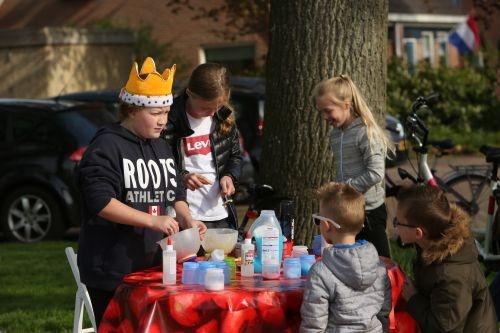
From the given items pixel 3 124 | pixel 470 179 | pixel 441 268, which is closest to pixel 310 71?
pixel 441 268

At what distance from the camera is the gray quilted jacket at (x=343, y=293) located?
16.2 feet

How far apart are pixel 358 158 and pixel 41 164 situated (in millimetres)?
6595

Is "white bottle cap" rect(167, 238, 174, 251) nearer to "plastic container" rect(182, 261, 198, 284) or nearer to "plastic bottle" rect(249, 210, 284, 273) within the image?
"plastic container" rect(182, 261, 198, 284)

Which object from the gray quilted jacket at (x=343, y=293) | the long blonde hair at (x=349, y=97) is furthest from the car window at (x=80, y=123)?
the gray quilted jacket at (x=343, y=293)

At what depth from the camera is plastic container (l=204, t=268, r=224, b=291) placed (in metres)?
4.99

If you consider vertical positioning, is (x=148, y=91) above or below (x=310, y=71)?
below

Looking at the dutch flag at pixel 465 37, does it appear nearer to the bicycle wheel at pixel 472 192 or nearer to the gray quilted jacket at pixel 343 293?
the bicycle wheel at pixel 472 192

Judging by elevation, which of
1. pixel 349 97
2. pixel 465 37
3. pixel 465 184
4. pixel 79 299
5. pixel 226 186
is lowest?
pixel 79 299

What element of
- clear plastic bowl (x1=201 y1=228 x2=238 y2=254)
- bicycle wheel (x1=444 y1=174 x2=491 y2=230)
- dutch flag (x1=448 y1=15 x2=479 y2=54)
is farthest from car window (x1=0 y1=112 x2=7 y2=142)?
dutch flag (x1=448 y1=15 x2=479 y2=54)

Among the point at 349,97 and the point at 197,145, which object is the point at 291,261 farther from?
the point at 197,145

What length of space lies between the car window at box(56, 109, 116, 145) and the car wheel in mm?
721

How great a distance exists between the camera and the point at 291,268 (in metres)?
5.36

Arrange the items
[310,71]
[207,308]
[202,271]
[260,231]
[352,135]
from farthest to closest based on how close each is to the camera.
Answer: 1. [310,71]
2. [352,135]
3. [260,231]
4. [202,271]
5. [207,308]

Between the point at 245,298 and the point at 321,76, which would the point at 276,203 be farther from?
the point at 245,298
